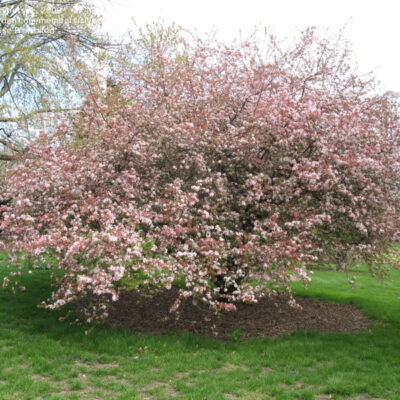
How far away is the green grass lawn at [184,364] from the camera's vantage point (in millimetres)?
6184

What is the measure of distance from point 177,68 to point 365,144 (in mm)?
4360

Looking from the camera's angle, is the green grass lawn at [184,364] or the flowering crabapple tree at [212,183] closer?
the green grass lawn at [184,364]

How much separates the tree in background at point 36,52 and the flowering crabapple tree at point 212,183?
5.34 metres

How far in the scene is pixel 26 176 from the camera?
7.73 metres

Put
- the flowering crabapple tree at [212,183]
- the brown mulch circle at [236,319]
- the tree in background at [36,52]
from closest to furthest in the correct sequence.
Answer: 1. the flowering crabapple tree at [212,183]
2. the brown mulch circle at [236,319]
3. the tree in background at [36,52]

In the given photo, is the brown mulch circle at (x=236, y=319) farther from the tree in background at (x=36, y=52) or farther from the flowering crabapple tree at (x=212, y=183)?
the tree in background at (x=36, y=52)

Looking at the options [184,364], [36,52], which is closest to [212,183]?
[184,364]

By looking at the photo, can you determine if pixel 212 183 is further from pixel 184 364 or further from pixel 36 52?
pixel 36 52

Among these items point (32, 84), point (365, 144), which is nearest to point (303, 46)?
point (365, 144)

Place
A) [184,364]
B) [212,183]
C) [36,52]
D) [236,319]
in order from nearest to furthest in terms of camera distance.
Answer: [184,364] < [212,183] < [236,319] < [36,52]

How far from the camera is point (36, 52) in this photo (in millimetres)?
15094

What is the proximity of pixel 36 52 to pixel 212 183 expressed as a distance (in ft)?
33.8

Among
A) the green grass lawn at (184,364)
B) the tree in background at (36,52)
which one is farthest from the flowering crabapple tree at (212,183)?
the tree in background at (36,52)

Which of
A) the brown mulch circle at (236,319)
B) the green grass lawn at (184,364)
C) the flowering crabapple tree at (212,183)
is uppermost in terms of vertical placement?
the flowering crabapple tree at (212,183)
